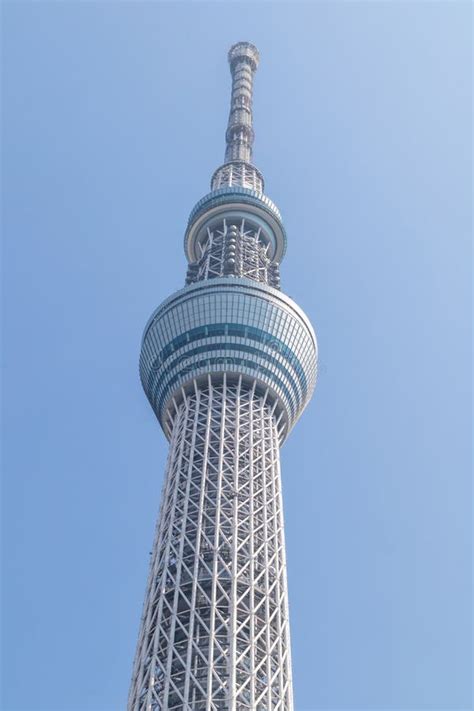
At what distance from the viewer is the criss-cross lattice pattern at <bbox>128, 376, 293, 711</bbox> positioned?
59938mm

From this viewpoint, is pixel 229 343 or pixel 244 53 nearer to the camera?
pixel 229 343

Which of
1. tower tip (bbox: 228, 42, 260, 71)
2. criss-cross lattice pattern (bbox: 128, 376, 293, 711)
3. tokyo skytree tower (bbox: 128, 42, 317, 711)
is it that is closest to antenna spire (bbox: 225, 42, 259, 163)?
tower tip (bbox: 228, 42, 260, 71)

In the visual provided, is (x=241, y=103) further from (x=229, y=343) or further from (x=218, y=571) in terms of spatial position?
(x=218, y=571)

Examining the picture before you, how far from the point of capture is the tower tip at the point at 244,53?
424 ft

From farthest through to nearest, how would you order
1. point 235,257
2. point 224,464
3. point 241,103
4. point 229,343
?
point 241,103 < point 235,257 < point 229,343 < point 224,464

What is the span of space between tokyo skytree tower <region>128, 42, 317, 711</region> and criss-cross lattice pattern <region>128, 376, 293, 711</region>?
0.35 ft

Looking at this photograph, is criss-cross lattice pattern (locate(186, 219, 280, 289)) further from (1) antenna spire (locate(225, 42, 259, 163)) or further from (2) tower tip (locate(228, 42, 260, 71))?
(2) tower tip (locate(228, 42, 260, 71))

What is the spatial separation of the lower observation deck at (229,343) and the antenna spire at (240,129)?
26.3 metres

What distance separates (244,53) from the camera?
129625 mm

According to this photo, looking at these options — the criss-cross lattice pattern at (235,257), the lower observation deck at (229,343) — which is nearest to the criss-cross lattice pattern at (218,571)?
the lower observation deck at (229,343)

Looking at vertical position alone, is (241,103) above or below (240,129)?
above

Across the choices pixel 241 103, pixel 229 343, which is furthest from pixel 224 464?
pixel 241 103

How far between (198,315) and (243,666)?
109ft

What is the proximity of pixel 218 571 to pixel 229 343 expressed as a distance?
2273 centimetres
